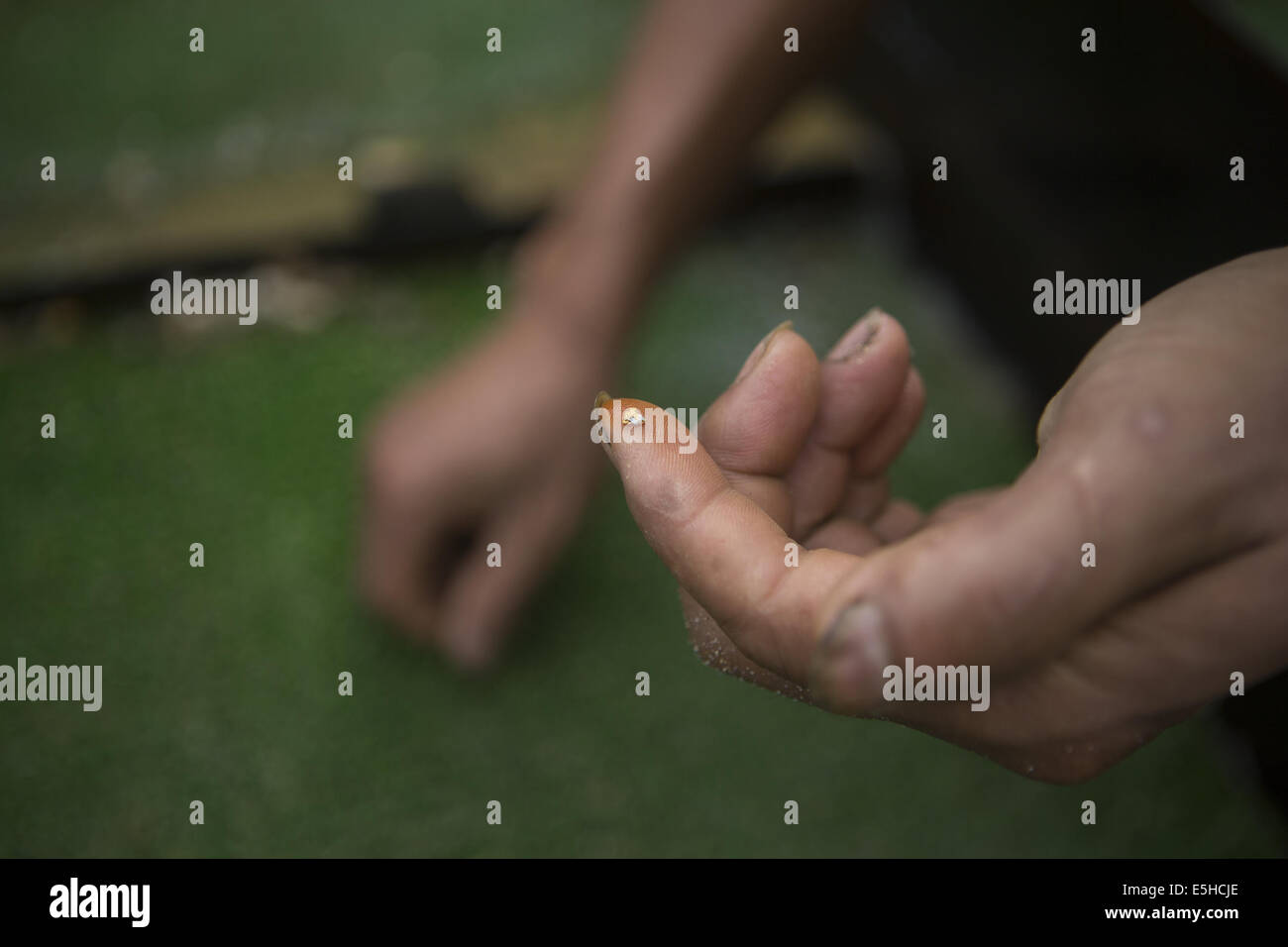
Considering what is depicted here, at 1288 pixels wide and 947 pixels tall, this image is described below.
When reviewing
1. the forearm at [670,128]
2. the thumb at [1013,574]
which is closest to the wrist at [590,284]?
the forearm at [670,128]

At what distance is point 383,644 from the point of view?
4.15 ft

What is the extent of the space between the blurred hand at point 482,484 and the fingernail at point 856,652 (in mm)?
730

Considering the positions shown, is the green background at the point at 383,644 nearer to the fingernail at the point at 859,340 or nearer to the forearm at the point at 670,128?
the forearm at the point at 670,128

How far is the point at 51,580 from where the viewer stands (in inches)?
51.6

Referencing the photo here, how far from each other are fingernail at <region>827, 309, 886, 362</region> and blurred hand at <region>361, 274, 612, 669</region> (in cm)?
50

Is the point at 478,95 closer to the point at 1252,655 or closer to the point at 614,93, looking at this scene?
the point at 614,93

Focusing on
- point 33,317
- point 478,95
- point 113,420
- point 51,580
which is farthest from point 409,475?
point 478,95

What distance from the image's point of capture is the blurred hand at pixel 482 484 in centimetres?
121

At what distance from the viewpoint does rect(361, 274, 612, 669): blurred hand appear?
1206 mm

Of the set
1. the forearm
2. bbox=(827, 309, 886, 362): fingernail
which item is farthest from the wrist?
bbox=(827, 309, 886, 362): fingernail

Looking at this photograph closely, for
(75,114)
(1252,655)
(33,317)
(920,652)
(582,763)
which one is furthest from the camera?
(75,114)

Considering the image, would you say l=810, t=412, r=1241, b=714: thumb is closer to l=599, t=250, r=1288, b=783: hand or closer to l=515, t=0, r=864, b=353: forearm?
l=599, t=250, r=1288, b=783: hand

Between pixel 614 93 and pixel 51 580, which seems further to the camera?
pixel 614 93

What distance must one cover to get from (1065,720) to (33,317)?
1743 mm
